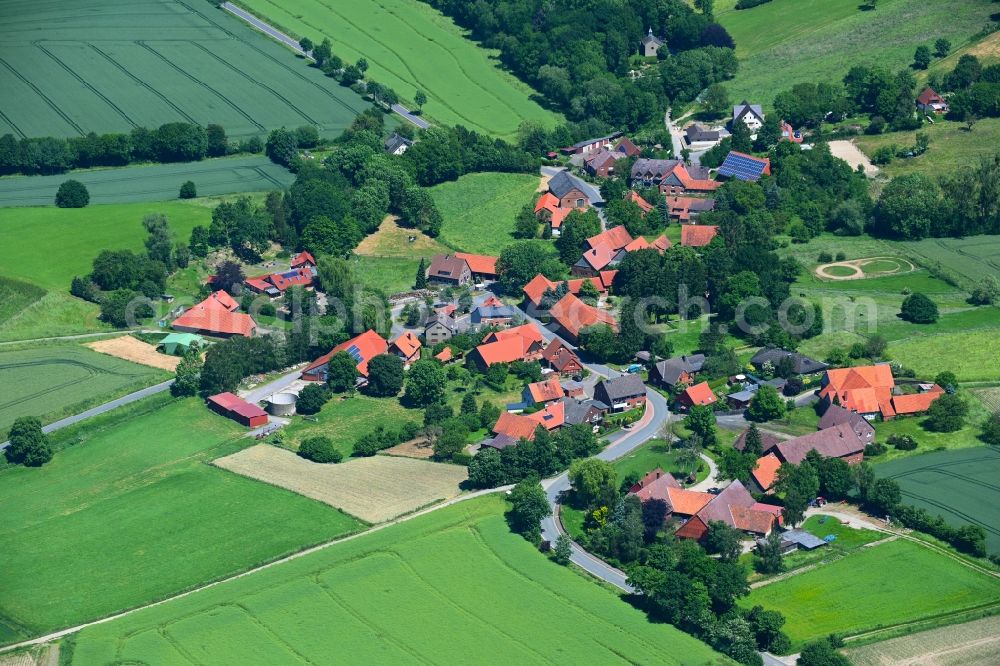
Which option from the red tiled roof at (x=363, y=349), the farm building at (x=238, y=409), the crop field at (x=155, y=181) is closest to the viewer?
the farm building at (x=238, y=409)

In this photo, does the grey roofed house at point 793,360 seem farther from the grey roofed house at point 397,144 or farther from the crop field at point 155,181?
the crop field at point 155,181

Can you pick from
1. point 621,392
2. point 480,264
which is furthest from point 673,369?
point 480,264

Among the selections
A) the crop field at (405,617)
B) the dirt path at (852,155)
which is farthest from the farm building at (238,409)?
the dirt path at (852,155)

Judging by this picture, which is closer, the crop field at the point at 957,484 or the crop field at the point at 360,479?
the crop field at the point at 957,484

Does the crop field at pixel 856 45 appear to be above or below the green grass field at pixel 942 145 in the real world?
above

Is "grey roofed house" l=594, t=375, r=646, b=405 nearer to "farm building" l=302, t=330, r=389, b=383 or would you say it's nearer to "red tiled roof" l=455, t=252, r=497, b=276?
"farm building" l=302, t=330, r=389, b=383
